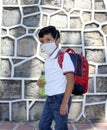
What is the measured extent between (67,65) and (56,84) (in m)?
0.19

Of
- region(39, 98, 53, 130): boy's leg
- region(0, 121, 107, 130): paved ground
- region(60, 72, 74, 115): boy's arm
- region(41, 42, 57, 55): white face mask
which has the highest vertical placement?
region(41, 42, 57, 55): white face mask

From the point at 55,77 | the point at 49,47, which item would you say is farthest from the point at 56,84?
the point at 49,47

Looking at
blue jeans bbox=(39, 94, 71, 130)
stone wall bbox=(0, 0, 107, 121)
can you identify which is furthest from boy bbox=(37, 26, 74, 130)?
stone wall bbox=(0, 0, 107, 121)

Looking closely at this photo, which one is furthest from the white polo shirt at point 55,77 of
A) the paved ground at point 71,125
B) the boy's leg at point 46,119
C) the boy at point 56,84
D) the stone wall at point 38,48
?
the stone wall at point 38,48

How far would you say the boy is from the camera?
8.91 feet

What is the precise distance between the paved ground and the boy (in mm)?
1465

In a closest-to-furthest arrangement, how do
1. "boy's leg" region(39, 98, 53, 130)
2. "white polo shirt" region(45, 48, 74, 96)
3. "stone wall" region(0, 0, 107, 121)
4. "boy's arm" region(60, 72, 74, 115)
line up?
1. "boy's arm" region(60, 72, 74, 115)
2. "white polo shirt" region(45, 48, 74, 96)
3. "boy's leg" region(39, 98, 53, 130)
4. "stone wall" region(0, 0, 107, 121)

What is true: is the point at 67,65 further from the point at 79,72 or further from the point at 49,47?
the point at 49,47

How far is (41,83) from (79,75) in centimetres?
39

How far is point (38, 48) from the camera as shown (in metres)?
4.65

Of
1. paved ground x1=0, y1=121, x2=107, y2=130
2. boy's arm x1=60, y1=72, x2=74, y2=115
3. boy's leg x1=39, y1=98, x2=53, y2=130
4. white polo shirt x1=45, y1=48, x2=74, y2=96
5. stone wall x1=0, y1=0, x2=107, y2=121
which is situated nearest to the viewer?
boy's arm x1=60, y1=72, x2=74, y2=115

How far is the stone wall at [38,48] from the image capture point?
4633 mm

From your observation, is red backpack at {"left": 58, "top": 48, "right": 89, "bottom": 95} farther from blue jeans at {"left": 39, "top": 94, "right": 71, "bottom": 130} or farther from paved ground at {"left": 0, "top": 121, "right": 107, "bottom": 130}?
paved ground at {"left": 0, "top": 121, "right": 107, "bottom": 130}

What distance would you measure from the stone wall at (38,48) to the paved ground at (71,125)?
0.38ft
